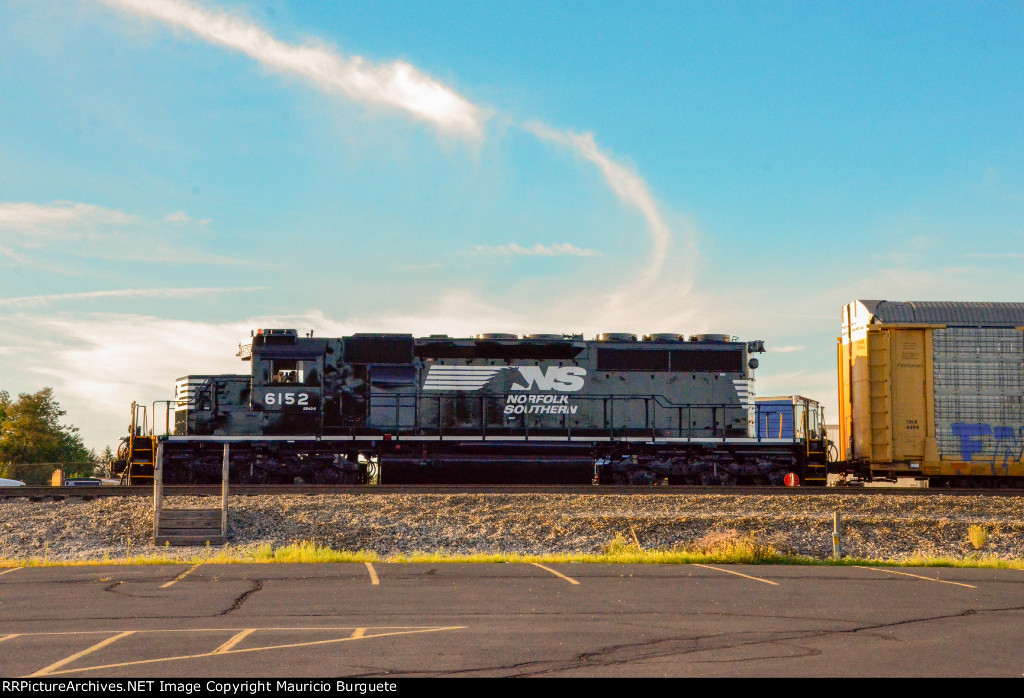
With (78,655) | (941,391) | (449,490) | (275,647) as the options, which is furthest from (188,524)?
(941,391)

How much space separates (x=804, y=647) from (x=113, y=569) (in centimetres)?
1024

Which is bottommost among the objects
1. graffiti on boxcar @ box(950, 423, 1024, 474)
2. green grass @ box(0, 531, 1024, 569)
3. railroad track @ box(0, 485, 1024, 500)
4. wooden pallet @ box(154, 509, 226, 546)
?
green grass @ box(0, 531, 1024, 569)

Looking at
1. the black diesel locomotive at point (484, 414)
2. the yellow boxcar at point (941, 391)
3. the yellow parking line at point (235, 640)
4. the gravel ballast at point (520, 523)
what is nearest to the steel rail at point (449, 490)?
the gravel ballast at point (520, 523)

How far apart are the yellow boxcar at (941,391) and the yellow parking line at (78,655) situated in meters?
17.4

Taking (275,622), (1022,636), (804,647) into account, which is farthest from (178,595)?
(1022,636)

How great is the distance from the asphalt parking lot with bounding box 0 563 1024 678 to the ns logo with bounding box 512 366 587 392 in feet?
28.1

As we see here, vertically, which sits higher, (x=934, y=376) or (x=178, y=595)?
(x=934, y=376)

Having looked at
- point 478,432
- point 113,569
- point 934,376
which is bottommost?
point 113,569

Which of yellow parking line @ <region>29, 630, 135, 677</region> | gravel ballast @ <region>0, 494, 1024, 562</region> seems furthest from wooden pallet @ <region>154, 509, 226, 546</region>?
yellow parking line @ <region>29, 630, 135, 677</region>

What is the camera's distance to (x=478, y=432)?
21359 millimetres

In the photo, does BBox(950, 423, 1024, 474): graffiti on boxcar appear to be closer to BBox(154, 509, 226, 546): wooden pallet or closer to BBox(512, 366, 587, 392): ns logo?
BBox(512, 366, 587, 392): ns logo

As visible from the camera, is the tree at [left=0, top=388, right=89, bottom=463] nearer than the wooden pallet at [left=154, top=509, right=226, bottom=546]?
No

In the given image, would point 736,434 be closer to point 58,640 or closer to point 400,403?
point 400,403

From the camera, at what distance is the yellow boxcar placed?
67.8 feet
